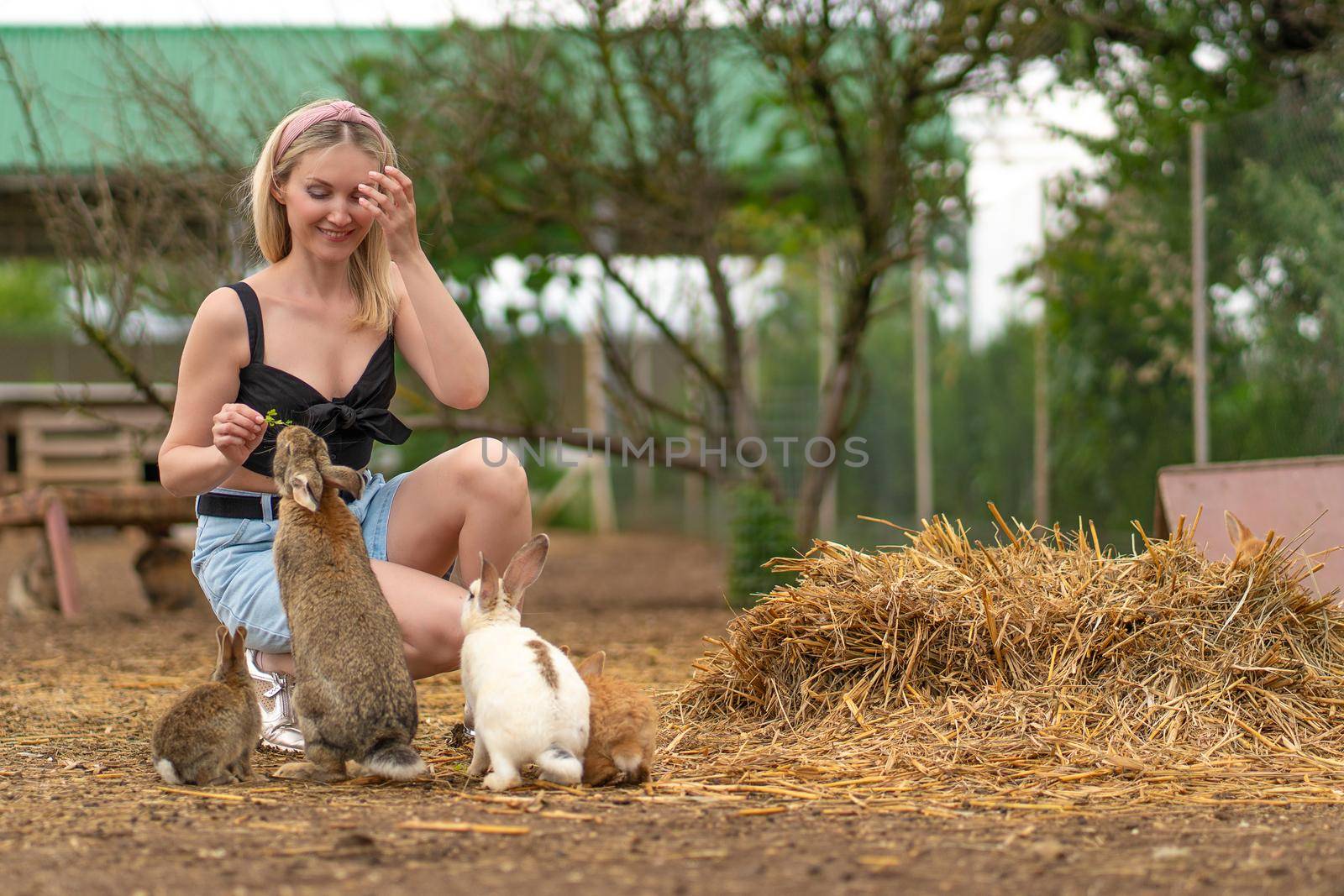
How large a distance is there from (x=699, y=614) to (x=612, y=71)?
2750 mm

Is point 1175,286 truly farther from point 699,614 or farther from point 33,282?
point 33,282

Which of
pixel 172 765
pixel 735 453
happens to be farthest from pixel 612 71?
pixel 172 765

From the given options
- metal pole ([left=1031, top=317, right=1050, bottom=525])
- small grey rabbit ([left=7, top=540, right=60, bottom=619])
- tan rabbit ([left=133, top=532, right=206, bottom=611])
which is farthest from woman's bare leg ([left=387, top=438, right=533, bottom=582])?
metal pole ([left=1031, top=317, right=1050, bottom=525])

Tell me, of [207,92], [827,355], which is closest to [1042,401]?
[827,355]

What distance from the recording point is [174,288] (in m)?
6.58

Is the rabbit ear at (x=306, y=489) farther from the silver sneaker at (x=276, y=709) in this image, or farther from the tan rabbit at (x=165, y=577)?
the tan rabbit at (x=165, y=577)

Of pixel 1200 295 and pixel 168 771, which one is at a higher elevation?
pixel 1200 295

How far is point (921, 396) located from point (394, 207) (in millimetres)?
5833

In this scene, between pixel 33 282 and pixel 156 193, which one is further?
pixel 33 282

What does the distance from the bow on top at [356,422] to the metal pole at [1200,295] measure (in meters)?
3.83

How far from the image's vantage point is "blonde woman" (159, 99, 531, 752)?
337 centimetres

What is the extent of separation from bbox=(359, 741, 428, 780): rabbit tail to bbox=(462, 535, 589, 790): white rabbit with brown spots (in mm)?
140

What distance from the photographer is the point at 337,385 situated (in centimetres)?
354

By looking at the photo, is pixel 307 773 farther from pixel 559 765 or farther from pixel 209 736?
pixel 559 765
